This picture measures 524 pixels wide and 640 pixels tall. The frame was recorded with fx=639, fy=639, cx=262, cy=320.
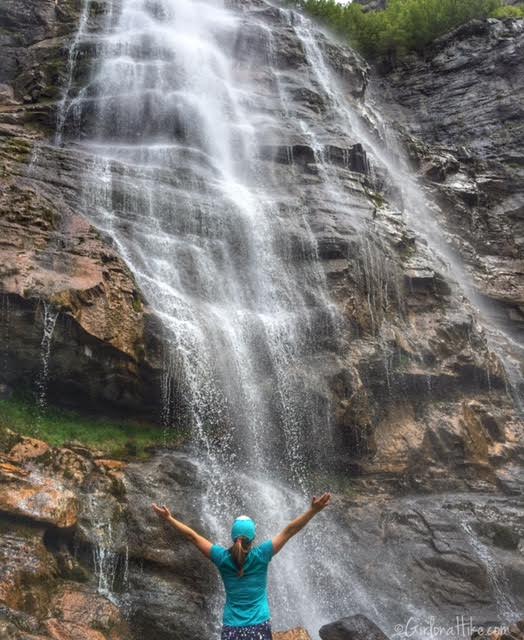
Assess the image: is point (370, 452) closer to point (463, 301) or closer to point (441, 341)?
point (441, 341)

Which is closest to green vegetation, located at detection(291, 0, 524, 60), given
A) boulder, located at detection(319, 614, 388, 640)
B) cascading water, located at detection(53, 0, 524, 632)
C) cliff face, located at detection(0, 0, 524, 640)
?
cliff face, located at detection(0, 0, 524, 640)

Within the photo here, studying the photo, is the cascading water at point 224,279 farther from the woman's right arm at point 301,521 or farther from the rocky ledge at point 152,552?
the woman's right arm at point 301,521

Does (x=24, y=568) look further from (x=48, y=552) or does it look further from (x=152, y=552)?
(x=152, y=552)

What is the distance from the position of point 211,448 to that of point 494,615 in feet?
17.5

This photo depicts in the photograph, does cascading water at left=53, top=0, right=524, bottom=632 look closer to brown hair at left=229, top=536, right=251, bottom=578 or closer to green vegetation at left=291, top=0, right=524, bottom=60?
brown hair at left=229, top=536, right=251, bottom=578

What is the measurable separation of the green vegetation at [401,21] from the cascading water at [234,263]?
31.0 ft

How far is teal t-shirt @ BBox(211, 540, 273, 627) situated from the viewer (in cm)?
456

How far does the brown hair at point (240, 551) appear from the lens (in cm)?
452

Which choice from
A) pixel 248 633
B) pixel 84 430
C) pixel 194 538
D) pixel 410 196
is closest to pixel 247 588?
pixel 248 633

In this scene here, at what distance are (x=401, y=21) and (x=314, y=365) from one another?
22.3m

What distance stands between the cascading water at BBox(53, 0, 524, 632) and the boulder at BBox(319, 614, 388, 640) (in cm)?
129

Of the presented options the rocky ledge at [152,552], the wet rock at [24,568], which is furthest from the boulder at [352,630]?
the wet rock at [24,568]

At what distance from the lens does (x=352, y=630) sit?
7723 millimetres

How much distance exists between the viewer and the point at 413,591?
1038 centimetres
